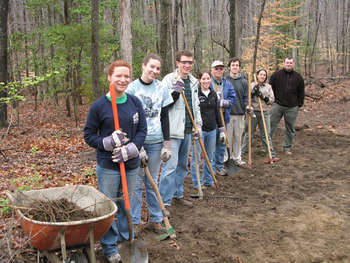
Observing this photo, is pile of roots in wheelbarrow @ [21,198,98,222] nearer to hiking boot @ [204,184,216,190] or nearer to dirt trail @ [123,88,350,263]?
dirt trail @ [123,88,350,263]

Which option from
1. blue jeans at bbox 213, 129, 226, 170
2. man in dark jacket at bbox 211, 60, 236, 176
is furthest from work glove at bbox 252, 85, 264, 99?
blue jeans at bbox 213, 129, 226, 170

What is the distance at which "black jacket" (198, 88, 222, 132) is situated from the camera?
19.9 feet

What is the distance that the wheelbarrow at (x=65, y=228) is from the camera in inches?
105

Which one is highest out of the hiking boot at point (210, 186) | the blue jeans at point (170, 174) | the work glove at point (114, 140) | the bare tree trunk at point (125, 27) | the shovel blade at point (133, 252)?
the bare tree trunk at point (125, 27)

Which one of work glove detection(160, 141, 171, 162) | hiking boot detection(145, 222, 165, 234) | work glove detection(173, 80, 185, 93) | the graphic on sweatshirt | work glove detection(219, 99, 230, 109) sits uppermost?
work glove detection(173, 80, 185, 93)

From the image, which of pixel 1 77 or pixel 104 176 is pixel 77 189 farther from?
pixel 1 77

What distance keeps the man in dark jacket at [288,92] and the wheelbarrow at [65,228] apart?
6.51m

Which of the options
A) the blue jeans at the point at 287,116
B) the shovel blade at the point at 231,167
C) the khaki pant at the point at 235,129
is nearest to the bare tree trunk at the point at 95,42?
the khaki pant at the point at 235,129

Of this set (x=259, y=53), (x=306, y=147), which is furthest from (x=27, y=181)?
(x=259, y=53)

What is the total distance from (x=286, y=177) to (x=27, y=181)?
211 inches

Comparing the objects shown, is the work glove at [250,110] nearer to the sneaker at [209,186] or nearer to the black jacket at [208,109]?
the black jacket at [208,109]

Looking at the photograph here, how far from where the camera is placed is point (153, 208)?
4469mm

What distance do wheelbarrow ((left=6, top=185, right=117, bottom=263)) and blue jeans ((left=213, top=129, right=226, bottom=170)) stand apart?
3905mm

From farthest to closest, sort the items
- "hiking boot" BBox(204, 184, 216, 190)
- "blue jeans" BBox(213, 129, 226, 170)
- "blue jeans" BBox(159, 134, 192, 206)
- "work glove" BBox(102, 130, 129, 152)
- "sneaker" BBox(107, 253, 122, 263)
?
"blue jeans" BBox(213, 129, 226, 170)
"hiking boot" BBox(204, 184, 216, 190)
"blue jeans" BBox(159, 134, 192, 206)
"sneaker" BBox(107, 253, 122, 263)
"work glove" BBox(102, 130, 129, 152)
